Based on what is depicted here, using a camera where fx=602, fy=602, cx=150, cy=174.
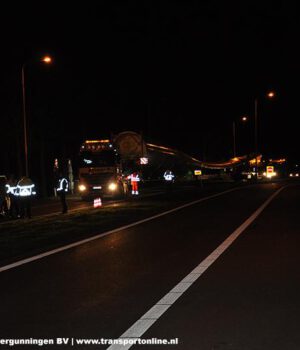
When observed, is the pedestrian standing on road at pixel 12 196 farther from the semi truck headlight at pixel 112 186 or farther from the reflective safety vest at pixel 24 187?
the semi truck headlight at pixel 112 186

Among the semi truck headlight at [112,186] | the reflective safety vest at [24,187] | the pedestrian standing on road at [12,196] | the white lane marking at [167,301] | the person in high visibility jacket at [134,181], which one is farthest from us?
the person in high visibility jacket at [134,181]

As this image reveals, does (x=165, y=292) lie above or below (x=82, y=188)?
below

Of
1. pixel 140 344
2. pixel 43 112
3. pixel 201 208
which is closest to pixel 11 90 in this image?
pixel 43 112

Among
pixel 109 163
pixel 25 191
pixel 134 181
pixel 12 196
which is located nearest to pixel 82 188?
pixel 109 163

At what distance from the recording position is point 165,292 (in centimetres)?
863

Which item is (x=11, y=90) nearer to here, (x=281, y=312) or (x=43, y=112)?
(x=43, y=112)

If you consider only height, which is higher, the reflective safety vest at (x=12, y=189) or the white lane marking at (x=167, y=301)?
the reflective safety vest at (x=12, y=189)

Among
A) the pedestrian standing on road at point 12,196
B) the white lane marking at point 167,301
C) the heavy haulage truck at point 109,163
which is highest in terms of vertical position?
the heavy haulage truck at point 109,163

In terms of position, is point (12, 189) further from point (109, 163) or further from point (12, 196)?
point (109, 163)

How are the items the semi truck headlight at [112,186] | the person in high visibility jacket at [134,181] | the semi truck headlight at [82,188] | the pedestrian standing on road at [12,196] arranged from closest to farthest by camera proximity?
1. the pedestrian standing on road at [12,196]
2. the semi truck headlight at [112,186]
3. the semi truck headlight at [82,188]
4. the person in high visibility jacket at [134,181]

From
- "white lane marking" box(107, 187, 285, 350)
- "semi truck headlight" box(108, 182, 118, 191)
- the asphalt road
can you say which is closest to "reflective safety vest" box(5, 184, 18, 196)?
the asphalt road

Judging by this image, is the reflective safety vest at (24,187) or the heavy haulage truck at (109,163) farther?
the heavy haulage truck at (109,163)

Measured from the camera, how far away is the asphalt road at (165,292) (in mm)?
6555

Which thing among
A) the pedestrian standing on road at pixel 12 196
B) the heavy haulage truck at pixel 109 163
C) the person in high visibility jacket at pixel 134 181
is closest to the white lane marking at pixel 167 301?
the pedestrian standing on road at pixel 12 196
